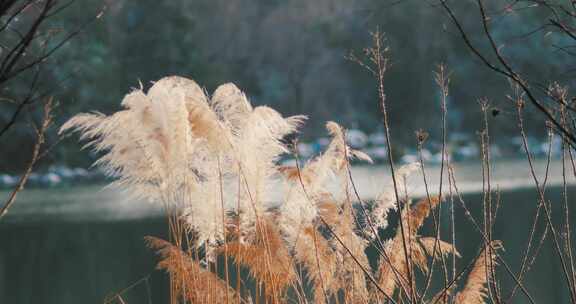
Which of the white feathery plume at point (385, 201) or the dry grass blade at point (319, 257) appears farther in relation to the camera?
the dry grass blade at point (319, 257)

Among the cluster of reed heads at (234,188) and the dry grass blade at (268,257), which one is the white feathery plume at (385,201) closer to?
the cluster of reed heads at (234,188)

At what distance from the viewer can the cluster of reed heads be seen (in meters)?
4.12

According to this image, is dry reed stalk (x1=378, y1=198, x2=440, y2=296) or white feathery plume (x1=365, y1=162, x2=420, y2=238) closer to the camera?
white feathery plume (x1=365, y1=162, x2=420, y2=238)

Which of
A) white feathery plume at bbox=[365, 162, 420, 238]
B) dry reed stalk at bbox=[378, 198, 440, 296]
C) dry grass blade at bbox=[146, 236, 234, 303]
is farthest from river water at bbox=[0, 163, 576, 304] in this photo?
white feathery plume at bbox=[365, 162, 420, 238]

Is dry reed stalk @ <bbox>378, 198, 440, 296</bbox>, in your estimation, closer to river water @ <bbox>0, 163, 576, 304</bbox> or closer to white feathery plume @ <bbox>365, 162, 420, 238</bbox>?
white feathery plume @ <bbox>365, 162, 420, 238</bbox>

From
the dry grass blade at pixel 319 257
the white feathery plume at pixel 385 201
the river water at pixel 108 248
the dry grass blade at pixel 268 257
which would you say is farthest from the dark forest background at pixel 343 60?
the white feathery plume at pixel 385 201

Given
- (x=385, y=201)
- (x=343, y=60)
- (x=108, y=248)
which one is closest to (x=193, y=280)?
(x=385, y=201)

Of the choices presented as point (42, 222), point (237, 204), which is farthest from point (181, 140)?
point (42, 222)

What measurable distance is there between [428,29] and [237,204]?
59.4 m

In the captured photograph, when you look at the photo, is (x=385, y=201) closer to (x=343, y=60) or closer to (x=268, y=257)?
(x=268, y=257)

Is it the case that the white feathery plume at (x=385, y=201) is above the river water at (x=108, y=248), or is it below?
above

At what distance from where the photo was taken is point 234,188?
4621mm

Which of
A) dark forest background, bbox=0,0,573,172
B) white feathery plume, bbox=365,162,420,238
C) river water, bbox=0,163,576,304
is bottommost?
river water, bbox=0,163,576,304

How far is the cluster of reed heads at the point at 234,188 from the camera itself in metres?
4.12
